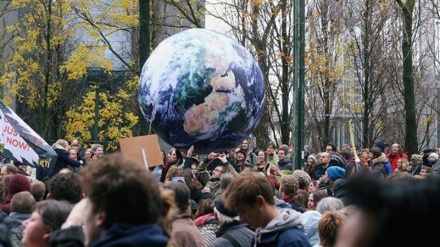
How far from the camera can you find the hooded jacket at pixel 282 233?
5.11 m

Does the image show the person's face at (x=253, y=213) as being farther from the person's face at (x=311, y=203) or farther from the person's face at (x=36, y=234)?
the person's face at (x=311, y=203)

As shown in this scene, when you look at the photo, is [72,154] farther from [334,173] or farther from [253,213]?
[253,213]

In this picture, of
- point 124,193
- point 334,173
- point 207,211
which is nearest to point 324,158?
point 334,173

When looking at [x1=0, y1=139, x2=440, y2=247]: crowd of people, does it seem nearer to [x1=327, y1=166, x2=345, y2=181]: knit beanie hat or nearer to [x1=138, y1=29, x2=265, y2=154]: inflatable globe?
[x1=327, y1=166, x2=345, y2=181]: knit beanie hat

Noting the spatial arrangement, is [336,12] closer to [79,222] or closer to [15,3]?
[15,3]

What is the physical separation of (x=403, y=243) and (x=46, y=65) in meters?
27.4

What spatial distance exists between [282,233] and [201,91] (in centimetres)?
522

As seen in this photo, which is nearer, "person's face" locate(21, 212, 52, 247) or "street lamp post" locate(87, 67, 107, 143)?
"person's face" locate(21, 212, 52, 247)

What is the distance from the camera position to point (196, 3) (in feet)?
75.2

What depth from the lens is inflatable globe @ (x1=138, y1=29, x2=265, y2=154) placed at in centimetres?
1026

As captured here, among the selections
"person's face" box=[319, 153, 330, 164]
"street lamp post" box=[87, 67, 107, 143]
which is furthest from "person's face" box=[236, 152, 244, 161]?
"street lamp post" box=[87, 67, 107, 143]

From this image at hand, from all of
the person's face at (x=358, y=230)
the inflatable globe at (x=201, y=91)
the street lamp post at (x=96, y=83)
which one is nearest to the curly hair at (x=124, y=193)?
the person's face at (x=358, y=230)

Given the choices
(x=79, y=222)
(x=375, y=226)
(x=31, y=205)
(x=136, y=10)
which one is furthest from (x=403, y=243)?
(x=136, y=10)

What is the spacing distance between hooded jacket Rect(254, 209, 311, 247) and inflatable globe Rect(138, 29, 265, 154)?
514 cm
